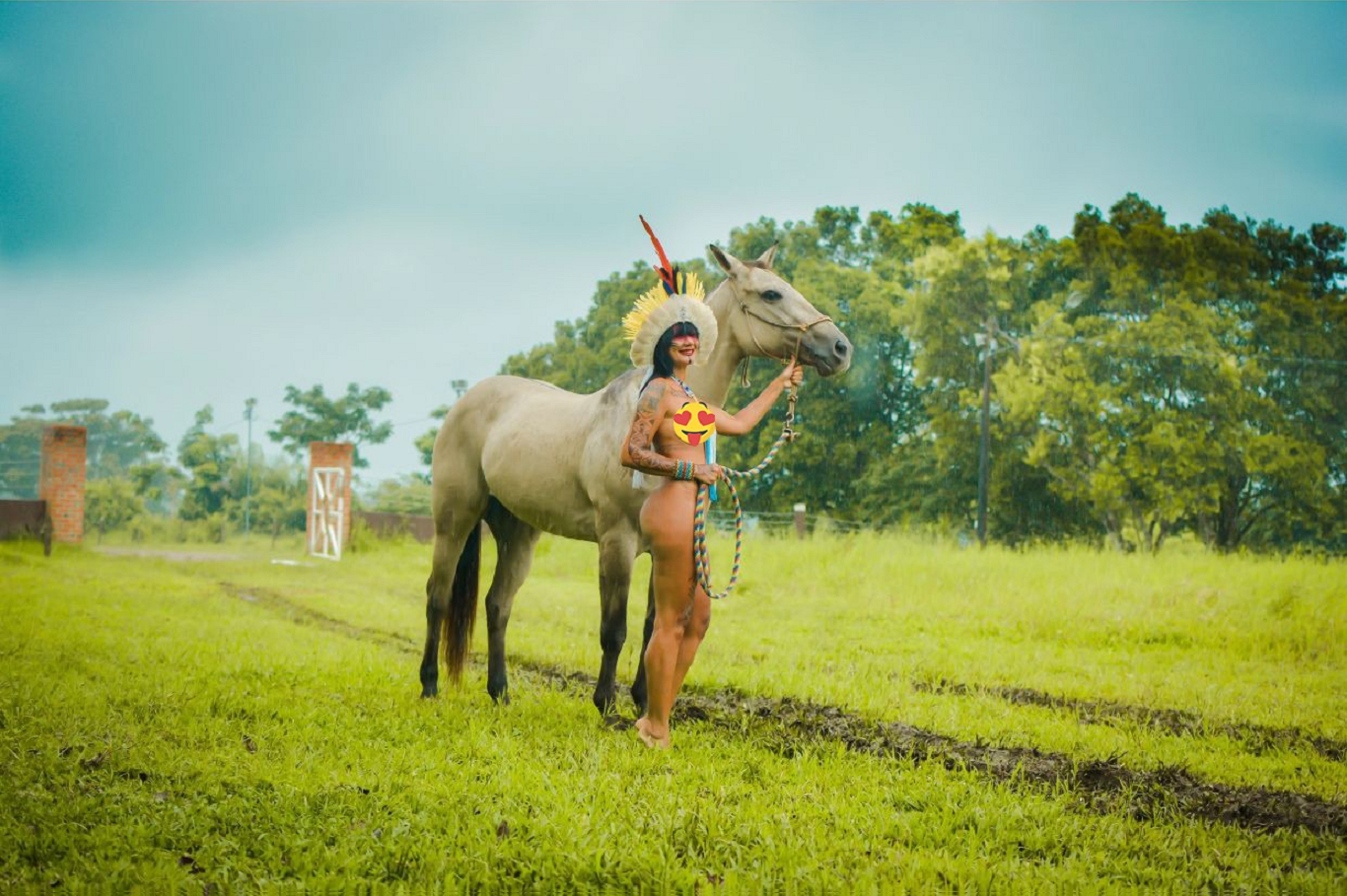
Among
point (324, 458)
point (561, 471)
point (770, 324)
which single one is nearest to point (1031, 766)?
point (770, 324)

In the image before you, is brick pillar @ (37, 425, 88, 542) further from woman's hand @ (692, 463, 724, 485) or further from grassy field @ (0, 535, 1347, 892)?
woman's hand @ (692, 463, 724, 485)

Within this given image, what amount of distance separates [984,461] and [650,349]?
895 inches

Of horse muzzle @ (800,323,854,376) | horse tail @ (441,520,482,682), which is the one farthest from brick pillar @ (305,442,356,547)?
horse muzzle @ (800,323,854,376)

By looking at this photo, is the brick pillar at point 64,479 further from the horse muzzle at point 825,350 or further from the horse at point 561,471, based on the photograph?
the horse muzzle at point 825,350

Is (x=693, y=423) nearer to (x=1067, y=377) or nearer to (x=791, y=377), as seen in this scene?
(x=791, y=377)

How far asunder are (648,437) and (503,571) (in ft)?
8.09

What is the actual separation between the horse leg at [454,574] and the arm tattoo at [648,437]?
2358mm

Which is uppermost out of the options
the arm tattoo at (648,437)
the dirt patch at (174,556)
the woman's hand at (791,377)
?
the woman's hand at (791,377)

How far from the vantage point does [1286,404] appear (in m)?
26.7

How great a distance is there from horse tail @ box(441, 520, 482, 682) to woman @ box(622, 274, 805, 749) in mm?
2266

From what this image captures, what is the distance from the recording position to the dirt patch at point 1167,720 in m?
5.91

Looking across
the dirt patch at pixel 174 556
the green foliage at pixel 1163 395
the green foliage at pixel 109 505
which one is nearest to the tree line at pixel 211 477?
the green foliage at pixel 109 505

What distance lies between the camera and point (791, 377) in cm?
511

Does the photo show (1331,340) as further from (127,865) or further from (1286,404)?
(127,865)
